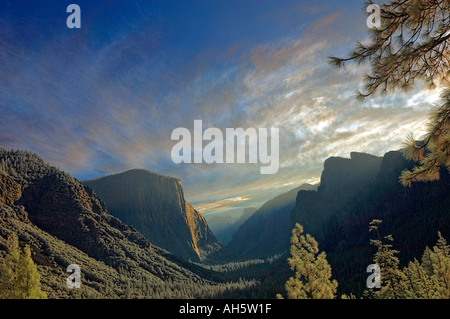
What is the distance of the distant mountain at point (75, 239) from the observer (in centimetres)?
8969

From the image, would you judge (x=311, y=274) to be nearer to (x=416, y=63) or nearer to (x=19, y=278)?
(x=416, y=63)

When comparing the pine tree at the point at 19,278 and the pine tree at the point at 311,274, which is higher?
the pine tree at the point at 311,274

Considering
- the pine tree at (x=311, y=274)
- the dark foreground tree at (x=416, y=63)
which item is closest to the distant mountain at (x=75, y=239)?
the pine tree at (x=311, y=274)

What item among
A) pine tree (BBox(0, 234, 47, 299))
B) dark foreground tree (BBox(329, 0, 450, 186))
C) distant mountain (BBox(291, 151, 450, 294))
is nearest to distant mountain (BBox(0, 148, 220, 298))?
pine tree (BBox(0, 234, 47, 299))

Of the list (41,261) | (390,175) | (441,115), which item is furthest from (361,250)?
(441,115)

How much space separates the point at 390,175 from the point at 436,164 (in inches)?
8143

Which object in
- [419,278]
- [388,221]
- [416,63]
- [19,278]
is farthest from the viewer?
[388,221]

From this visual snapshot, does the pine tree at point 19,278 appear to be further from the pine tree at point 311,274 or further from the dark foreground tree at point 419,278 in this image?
→ the dark foreground tree at point 419,278

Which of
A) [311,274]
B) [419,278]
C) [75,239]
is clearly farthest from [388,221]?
[311,274]

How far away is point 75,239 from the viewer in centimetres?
12131

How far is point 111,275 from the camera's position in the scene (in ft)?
338
